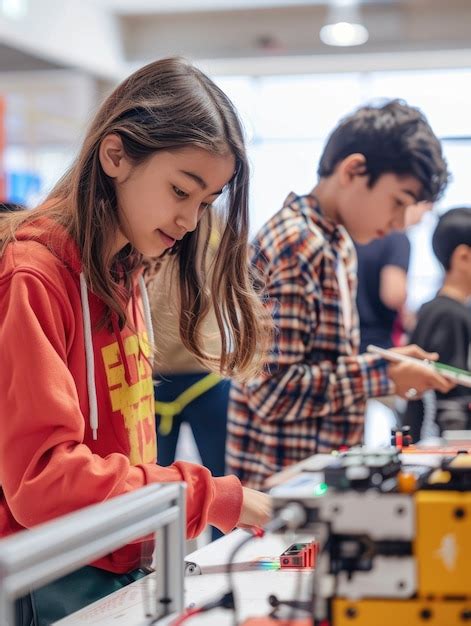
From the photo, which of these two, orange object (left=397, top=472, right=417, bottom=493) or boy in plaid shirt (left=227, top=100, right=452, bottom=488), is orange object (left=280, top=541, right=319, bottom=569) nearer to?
orange object (left=397, top=472, right=417, bottom=493)

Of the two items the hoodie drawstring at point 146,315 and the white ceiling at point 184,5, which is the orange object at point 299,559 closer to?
the hoodie drawstring at point 146,315

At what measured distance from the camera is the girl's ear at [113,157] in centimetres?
132

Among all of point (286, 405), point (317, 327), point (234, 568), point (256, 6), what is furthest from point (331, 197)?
point (256, 6)

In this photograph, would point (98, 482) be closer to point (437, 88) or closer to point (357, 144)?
point (357, 144)

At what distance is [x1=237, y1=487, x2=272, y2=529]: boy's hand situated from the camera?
49.7 inches

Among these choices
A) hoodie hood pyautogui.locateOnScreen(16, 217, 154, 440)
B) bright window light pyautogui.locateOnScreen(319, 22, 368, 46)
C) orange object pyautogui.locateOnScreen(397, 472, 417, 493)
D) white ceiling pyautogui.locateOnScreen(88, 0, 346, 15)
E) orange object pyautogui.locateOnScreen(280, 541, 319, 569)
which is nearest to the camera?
orange object pyautogui.locateOnScreen(397, 472, 417, 493)

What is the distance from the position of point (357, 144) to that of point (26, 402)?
1.23 meters

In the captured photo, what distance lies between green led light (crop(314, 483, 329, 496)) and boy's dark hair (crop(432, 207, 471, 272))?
2066 millimetres

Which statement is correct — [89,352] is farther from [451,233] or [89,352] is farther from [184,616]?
[451,233]

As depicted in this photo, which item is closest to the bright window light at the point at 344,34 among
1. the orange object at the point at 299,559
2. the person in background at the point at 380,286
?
the person in background at the point at 380,286

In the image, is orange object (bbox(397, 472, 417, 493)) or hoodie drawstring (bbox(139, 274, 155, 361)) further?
hoodie drawstring (bbox(139, 274, 155, 361))

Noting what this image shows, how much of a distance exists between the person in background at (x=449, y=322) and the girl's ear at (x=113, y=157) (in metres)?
1.26

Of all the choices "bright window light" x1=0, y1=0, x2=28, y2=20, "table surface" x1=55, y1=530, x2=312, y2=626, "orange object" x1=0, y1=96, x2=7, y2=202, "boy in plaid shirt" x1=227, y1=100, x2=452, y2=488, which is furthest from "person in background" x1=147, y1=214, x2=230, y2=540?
"bright window light" x1=0, y1=0, x2=28, y2=20

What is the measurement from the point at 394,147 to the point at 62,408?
3.94 ft
